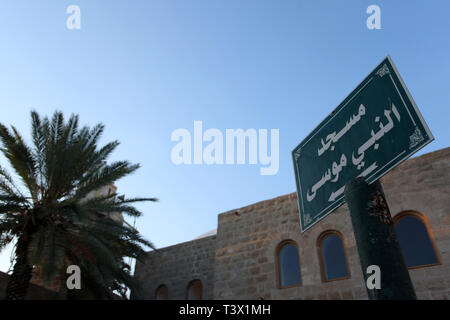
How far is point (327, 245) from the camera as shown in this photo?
26.1 ft

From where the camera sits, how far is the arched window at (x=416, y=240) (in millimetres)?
6590

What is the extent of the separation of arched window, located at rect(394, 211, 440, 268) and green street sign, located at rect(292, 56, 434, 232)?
533 centimetres

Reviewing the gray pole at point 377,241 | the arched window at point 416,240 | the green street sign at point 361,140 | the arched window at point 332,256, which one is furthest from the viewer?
the arched window at point 332,256

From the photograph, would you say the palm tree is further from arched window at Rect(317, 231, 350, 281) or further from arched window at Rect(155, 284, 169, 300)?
arched window at Rect(317, 231, 350, 281)

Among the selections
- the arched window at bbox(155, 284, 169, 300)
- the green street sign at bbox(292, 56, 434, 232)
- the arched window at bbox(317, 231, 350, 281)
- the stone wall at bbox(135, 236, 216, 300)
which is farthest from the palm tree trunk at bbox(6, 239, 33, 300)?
the green street sign at bbox(292, 56, 434, 232)

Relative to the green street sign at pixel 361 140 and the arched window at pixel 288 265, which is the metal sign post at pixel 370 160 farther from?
the arched window at pixel 288 265

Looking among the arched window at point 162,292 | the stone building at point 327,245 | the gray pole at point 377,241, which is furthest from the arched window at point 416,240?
the arched window at point 162,292

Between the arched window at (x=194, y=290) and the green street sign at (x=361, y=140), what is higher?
the arched window at (x=194, y=290)

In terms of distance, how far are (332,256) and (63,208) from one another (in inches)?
244

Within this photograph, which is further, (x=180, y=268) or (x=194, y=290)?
(x=180, y=268)

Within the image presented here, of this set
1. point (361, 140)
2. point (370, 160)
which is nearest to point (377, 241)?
point (370, 160)

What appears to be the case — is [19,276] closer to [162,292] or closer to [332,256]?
[162,292]

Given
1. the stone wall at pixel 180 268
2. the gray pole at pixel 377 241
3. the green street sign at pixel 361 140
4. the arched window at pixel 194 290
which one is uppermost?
the stone wall at pixel 180 268

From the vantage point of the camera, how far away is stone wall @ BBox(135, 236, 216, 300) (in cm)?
1158
